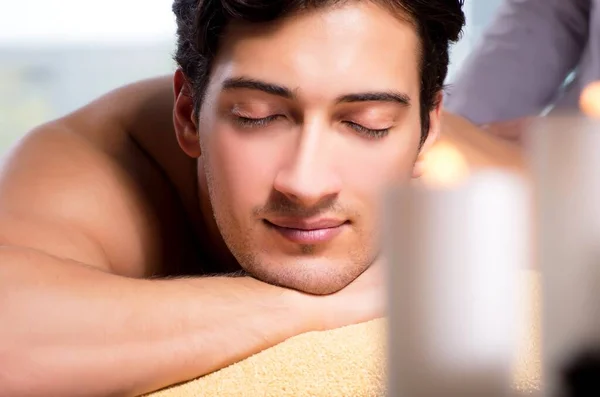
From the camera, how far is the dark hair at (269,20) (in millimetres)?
1199

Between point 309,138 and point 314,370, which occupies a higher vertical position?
point 309,138

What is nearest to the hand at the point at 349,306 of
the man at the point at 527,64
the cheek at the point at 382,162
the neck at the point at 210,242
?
the cheek at the point at 382,162

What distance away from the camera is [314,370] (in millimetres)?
916

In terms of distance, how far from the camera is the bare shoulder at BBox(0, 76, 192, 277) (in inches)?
47.0

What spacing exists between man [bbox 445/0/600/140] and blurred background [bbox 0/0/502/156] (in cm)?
221

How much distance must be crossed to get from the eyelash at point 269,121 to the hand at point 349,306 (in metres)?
0.17

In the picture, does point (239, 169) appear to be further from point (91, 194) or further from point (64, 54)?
point (64, 54)

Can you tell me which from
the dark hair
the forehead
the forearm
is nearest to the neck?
the dark hair

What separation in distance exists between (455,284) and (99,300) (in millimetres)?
651

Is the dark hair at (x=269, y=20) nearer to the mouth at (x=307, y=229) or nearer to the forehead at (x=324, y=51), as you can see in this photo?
the forehead at (x=324, y=51)

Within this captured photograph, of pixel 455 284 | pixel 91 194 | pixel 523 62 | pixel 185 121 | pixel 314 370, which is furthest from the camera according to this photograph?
pixel 523 62

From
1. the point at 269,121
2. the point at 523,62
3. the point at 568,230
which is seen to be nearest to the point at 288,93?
the point at 269,121

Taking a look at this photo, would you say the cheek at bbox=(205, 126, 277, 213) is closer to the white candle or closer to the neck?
the neck

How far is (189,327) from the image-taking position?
1.01 m
